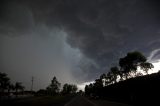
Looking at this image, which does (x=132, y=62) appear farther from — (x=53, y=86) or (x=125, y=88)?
(x=53, y=86)

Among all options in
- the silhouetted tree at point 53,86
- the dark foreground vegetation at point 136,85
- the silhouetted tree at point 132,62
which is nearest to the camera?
the dark foreground vegetation at point 136,85

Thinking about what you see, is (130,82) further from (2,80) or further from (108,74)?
(2,80)

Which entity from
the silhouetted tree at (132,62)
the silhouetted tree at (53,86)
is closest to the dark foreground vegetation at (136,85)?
the silhouetted tree at (132,62)

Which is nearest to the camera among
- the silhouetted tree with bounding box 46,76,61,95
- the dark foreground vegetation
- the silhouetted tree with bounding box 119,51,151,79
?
the dark foreground vegetation

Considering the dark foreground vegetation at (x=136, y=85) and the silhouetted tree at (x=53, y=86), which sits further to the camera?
the silhouetted tree at (x=53, y=86)

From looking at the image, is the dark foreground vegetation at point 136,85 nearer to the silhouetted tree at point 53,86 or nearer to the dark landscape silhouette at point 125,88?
the dark landscape silhouette at point 125,88

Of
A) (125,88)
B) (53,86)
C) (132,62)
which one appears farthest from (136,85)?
(53,86)

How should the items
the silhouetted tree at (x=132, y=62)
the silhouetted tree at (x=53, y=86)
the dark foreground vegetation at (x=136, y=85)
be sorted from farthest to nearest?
the silhouetted tree at (x=53, y=86) → the silhouetted tree at (x=132, y=62) → the dark foreground vegetation at (x=136, y=85)

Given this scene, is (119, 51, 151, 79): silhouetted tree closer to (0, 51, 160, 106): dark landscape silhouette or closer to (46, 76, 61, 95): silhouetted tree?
(0, 51, 160, 106): dark landscape silhouette

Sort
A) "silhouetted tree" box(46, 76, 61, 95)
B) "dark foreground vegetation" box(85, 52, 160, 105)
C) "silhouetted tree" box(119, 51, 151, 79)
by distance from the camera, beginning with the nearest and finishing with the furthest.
A: "dark foreground vegetation" box(85, 52, 160, 105) → "silhouetted tree" box(119, 51, 151, 79) → "silhouetted tree" box(46, 76, 61, 95)

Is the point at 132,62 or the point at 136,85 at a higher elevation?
the point at 132,62

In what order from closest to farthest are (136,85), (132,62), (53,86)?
(136,85)
(132,62)
(53,86)

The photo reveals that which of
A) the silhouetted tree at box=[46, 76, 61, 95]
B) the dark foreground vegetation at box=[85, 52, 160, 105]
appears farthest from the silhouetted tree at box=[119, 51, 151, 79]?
the silhouetted tree at box=[46, 76, 61, 95]

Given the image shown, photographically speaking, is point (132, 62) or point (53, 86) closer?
point (132, 62)
